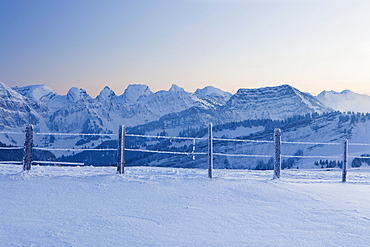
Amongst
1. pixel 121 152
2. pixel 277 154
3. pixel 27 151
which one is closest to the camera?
pixel 27 151

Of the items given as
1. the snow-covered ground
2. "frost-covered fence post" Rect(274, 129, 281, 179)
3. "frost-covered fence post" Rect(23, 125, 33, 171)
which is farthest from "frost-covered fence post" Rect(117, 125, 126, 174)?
"frost-covered fence post" Rect(274, 129, 281, 179)

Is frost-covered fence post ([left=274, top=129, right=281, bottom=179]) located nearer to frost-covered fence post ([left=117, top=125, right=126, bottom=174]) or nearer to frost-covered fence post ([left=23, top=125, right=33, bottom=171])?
frost-covered fence post ([left=117, top=125, right=126, bottom=174])

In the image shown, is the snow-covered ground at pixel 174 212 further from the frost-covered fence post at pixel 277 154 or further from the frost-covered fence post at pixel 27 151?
the frost-covered fence post at pixel 277 154

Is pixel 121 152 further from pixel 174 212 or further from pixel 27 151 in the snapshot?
pixel 174 212

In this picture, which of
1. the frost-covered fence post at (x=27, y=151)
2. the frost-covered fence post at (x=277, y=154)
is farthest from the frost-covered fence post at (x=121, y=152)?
the frost-covered fence post at (x=277, y=154)

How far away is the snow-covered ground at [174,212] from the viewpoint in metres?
6.34

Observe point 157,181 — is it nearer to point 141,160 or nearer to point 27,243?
point 27,243

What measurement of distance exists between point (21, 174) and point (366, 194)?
11662 mm

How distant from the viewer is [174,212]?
8.07 metres

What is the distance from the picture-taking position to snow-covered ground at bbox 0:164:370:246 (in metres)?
6.34

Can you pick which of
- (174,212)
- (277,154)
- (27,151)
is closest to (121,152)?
(27,151)

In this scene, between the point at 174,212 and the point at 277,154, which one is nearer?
the point at 174,212

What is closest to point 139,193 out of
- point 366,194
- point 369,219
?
point 369,219

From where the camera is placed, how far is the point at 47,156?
183 meters
